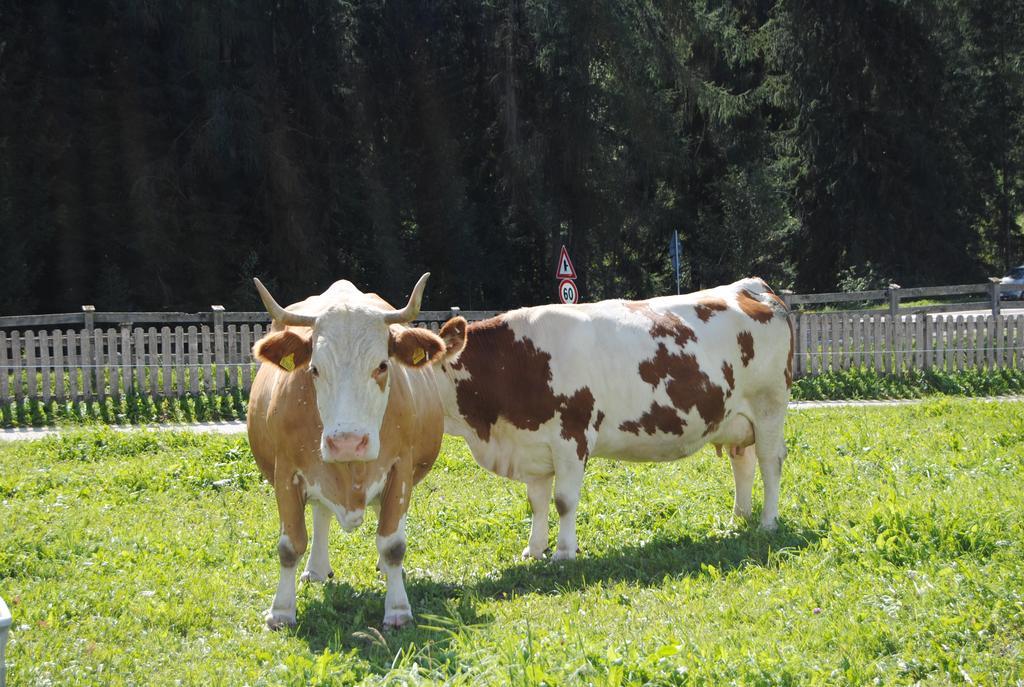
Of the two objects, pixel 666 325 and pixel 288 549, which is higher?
pixel 666 325

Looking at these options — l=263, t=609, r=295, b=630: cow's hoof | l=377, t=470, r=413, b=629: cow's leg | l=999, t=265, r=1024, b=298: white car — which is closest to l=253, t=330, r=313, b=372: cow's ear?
l=377, t=470, r=413, b=629: cow's leg

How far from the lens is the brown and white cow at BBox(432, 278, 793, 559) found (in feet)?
26.6

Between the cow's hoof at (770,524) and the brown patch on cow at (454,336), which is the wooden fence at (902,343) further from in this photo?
the brown patch on cow at (454,336)

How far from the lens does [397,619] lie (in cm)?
630

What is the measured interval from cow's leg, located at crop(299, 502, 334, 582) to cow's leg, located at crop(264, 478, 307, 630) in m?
0.77

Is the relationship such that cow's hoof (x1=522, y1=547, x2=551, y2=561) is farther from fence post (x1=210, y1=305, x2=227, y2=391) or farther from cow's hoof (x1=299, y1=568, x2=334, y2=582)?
fence post (x1=210, y1=305, x2=227, y2=391)

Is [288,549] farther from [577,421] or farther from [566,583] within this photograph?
[577,421]

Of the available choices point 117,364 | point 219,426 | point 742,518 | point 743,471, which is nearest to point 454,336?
point 742,518

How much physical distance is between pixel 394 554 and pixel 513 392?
200cm

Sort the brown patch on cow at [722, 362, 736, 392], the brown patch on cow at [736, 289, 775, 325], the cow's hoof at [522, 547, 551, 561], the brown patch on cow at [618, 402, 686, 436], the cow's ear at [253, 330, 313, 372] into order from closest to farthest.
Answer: the cow's ear at [253, 330, 313, 372]
the cow's hoof at [522, 547, 551, 561]
the brown patch on cow at [618, 402, 686, 436]
the brown patch on cow at [722, 362, 736, 392]
the brown patch on cow at [736, 289, 775, 325]

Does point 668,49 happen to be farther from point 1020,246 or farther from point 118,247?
point 1020,246

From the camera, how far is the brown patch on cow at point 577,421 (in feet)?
26.5

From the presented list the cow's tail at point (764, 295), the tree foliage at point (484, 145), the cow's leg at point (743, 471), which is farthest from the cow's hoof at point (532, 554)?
the tree foliage at point (484, 145)

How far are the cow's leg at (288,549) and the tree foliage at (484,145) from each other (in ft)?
78.0
